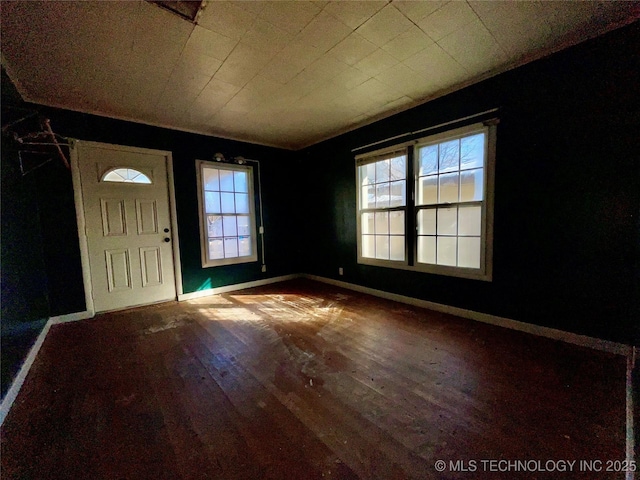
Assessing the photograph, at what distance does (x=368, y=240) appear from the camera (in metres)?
3.92

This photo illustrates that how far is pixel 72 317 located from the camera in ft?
10.1

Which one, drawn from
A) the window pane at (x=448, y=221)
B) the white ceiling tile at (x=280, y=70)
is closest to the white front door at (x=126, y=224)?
the white ceiling tile at (x=280, y=70)

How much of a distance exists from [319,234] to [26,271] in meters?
3.70

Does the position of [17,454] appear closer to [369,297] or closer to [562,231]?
[369,297]

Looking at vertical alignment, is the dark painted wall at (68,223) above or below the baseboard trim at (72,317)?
above

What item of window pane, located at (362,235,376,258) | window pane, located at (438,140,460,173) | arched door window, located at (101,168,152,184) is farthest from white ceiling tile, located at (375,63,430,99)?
arched door window, located at (101,168,152,184)

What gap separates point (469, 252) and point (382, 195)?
4.51ft

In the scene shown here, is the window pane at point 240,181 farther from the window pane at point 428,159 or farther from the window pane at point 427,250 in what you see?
the window pane at point 427,250

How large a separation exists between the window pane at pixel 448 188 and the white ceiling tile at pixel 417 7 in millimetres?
1576

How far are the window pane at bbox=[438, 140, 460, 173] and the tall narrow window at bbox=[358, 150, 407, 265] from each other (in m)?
0.46

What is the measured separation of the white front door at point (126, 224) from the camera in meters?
3.19

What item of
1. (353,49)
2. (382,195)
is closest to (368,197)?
(382,195)

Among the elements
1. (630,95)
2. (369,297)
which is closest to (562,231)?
(630,95)

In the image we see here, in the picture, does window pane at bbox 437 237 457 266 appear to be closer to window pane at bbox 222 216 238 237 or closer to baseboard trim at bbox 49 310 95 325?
window pane at bbox 222 216 238 237
